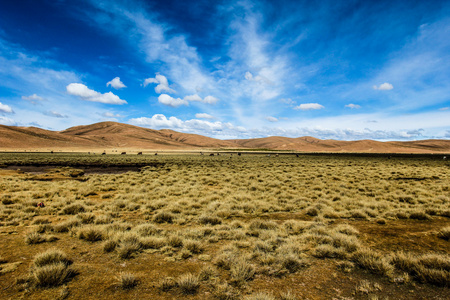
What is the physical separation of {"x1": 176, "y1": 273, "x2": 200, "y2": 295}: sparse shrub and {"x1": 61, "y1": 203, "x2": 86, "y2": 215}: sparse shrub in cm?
764

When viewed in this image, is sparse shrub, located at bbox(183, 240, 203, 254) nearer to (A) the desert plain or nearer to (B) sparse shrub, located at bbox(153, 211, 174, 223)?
(A) the desert plain

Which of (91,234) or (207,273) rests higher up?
(91,234)

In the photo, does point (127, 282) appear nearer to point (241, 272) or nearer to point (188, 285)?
point (188, 285)

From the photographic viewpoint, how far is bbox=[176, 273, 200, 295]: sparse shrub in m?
4.04

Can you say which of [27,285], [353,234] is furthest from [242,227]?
[27,285]

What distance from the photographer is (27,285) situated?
4012mm

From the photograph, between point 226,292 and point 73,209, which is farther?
point 73,209

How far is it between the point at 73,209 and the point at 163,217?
432 cm

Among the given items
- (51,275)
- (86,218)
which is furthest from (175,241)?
(86,218)

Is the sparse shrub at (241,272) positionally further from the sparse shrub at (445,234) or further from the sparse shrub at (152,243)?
the sparse shrub at (445,234)

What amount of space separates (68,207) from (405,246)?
1281 centimetres

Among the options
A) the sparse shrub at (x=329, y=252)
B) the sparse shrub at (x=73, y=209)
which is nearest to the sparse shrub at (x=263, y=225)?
the sparse shrub at (x=329, y=252)

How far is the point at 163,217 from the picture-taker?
28.3 feet

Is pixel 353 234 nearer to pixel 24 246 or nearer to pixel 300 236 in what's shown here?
pixel 300 236
